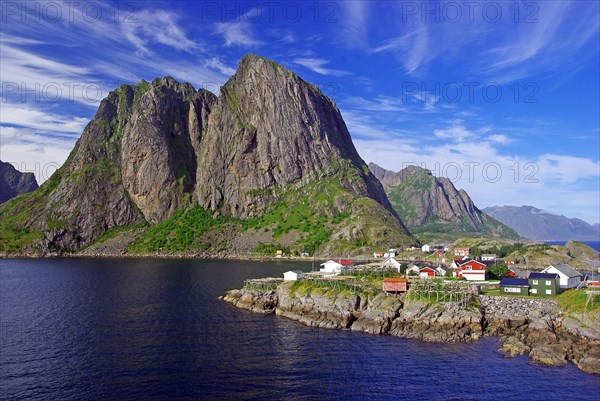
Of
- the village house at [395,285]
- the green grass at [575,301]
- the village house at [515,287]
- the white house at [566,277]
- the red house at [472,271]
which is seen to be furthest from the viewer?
the red house at [472,271]

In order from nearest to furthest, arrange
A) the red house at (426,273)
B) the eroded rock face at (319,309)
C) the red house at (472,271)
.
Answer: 1. the eroded rock face at (319,309)
2. the red house at (472,271)
3. the red house at (426,273)

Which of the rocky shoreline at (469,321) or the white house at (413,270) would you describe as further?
the white house at (413,270)

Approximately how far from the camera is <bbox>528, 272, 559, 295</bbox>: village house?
292 feet

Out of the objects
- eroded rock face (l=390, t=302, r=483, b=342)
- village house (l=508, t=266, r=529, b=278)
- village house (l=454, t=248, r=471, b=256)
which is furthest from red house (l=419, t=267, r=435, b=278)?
village house (l=454, t=248, r=471, b=256)

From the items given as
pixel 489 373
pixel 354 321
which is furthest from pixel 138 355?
pixel 489 373

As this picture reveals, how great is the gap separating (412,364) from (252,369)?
2184cm

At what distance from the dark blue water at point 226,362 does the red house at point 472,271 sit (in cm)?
4100

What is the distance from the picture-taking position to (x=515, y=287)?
91375 millimetres

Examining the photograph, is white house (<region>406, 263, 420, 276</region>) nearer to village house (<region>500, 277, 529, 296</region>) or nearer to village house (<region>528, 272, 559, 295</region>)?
village house (<region>500, 277, 529, 296</region>)

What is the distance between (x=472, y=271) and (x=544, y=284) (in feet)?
78.5

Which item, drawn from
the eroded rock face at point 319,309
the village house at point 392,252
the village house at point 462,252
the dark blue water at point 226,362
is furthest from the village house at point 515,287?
the village house at point 392,252

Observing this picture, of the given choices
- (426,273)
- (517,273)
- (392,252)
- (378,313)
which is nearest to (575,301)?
(517,273)

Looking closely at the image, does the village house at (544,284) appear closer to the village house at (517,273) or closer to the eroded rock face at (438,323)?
the eroded rock face at (438,323)

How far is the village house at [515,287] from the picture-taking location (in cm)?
9056
